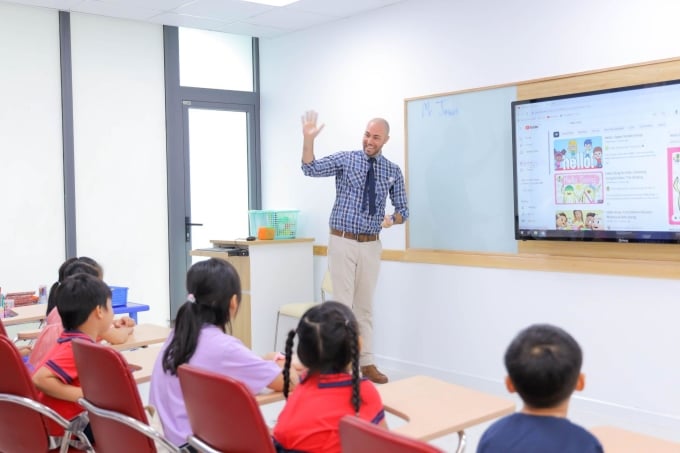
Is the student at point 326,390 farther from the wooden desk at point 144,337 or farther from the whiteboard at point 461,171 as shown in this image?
the whiteboard at point 461,171

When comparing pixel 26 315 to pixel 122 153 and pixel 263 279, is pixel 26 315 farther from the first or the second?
pixel 122 153

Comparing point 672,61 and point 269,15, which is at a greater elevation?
point 269,15

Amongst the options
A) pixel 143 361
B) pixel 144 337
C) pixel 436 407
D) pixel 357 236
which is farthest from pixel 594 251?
pixel 143 361

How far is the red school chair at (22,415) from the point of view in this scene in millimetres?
2455

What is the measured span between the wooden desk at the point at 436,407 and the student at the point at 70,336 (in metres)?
1.11

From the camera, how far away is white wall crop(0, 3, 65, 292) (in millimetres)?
5520

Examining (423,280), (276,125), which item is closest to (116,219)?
(276,125)

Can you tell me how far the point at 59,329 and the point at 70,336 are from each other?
303 mm

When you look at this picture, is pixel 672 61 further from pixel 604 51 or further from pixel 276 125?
pixel 276 125

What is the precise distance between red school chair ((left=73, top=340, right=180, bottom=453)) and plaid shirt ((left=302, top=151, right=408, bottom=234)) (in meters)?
2.92

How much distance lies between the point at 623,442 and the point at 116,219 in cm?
504

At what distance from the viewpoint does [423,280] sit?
5316 mm

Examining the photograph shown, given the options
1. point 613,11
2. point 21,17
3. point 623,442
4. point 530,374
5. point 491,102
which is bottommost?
point 623,442

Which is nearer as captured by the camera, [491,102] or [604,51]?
[604,51]
